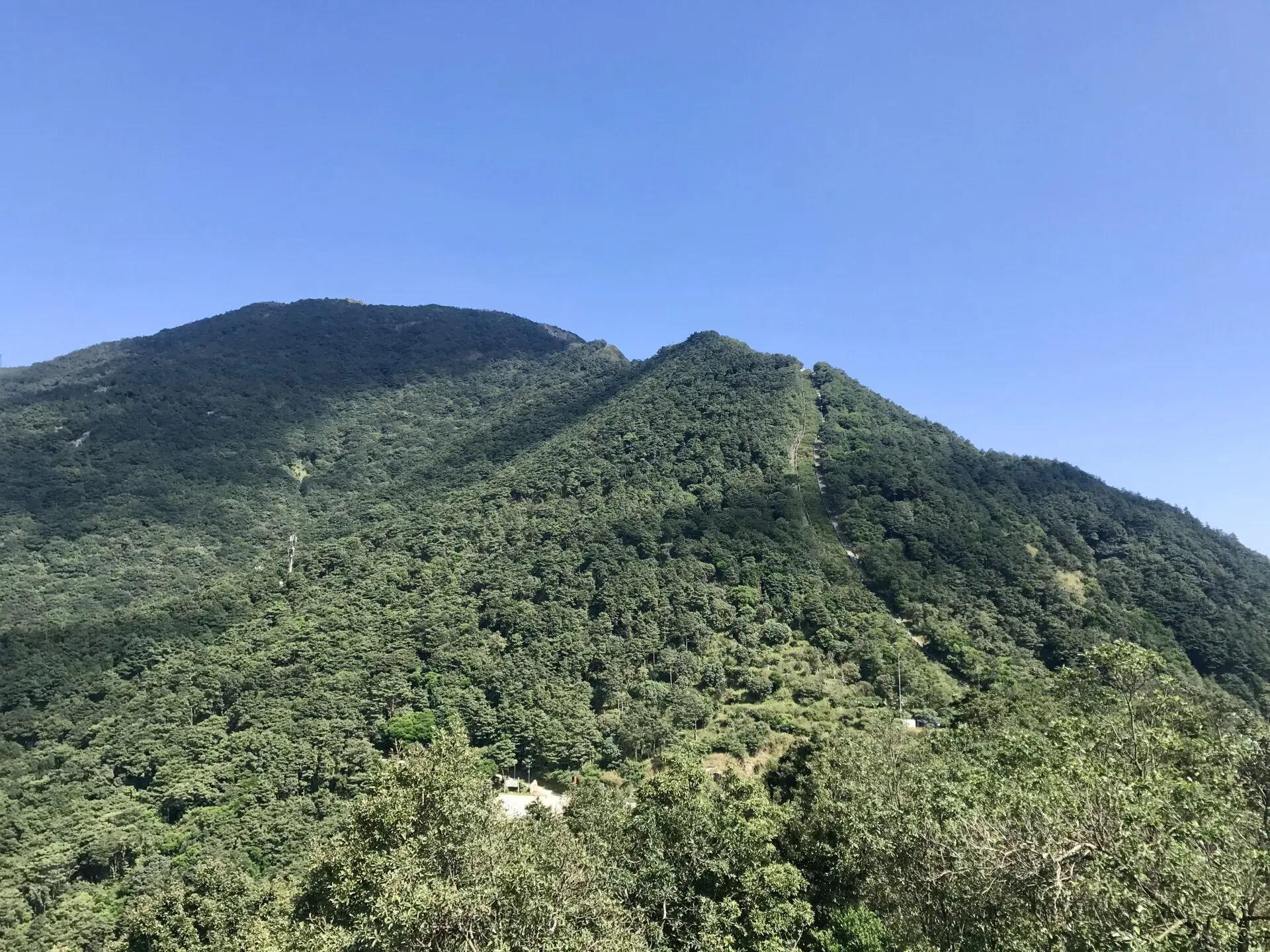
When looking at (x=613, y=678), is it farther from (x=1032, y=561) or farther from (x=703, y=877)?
(x=1032, y=561)

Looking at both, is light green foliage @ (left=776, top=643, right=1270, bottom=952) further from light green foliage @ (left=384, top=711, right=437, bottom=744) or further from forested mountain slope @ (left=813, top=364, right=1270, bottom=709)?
forested mountain slope @ (left=813, top=364, right=1270, bottom=709)

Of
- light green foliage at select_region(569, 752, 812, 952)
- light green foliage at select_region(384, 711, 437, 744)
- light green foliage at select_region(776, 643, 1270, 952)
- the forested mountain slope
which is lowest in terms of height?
light green foliage at select_region(384, 711, 437, 744)

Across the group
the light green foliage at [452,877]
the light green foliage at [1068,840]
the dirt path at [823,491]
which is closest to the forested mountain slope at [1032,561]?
the dirt path at [823,491]

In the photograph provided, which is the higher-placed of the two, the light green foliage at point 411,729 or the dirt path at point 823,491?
the dirt path at point 823,491

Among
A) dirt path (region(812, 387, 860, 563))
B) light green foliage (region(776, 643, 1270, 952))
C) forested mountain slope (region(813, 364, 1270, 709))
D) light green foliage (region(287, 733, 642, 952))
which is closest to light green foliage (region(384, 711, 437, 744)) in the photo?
light green foliage (region(287, 733, 642, 952))

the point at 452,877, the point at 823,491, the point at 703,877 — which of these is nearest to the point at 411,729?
the point at 703,877

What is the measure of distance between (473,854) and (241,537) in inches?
5235

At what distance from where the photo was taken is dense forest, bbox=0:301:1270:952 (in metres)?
19.6

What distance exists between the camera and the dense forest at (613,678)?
19562 millimetres

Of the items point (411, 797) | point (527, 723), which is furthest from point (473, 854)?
point (527, 723)

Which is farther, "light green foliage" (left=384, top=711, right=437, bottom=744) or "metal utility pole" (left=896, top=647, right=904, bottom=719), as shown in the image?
"metal utility pole" (left=896, top=647, right=904, bottom=719)

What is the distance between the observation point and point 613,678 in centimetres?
7181

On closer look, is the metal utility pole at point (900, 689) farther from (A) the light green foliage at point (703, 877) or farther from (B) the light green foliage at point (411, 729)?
(B) the light green foliage at point (411, 729)

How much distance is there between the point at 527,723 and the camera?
6425 cm
